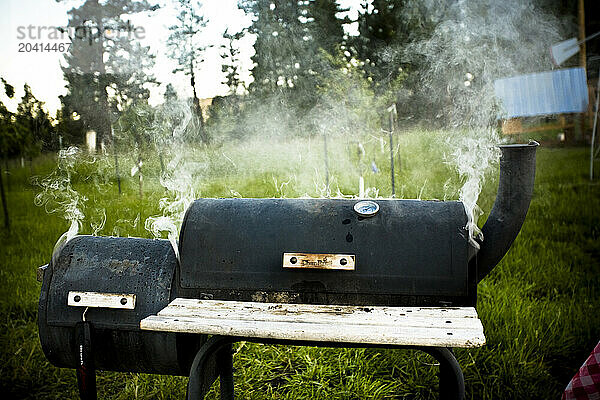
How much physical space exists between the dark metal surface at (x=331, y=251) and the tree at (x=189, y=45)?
109 centimetres

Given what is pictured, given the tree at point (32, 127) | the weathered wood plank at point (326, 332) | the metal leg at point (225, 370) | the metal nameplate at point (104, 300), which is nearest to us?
the weathered wood plank at point (326, 332)

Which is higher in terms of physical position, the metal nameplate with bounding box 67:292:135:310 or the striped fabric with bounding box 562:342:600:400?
the metal nameplate with bounding box 67:292:135:310

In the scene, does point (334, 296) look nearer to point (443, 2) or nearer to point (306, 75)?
point (306, 75)

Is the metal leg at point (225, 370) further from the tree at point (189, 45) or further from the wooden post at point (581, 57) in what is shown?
the wooden post at point (581, 57)

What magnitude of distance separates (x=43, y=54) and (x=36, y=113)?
0.36m

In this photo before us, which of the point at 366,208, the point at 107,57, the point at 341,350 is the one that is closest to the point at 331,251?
the point at 366,208

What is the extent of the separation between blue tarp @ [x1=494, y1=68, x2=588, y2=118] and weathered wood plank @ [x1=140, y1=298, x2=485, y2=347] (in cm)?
161

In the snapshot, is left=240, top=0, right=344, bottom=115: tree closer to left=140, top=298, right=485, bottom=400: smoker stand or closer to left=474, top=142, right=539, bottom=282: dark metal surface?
left=474, top=142, right=539, bottom=282: dark metal surface

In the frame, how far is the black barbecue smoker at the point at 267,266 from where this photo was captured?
1.75m

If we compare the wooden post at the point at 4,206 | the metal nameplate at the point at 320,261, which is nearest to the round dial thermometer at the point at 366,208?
the metal nameplate at the point at 320,261

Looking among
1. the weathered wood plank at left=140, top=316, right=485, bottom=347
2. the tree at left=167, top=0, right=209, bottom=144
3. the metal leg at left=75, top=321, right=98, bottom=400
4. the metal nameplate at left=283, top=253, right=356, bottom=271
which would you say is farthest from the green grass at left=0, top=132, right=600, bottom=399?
the weathered wood plank at left=140, top=316, right=485, bottom=347

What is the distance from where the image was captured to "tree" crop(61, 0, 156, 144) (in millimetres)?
2873

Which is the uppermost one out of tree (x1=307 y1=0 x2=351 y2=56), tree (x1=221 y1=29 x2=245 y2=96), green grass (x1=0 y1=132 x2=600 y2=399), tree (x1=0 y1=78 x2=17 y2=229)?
tree (x1=307 y1=0 x2=351 y2=56)

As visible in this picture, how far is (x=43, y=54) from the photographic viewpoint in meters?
3.02
